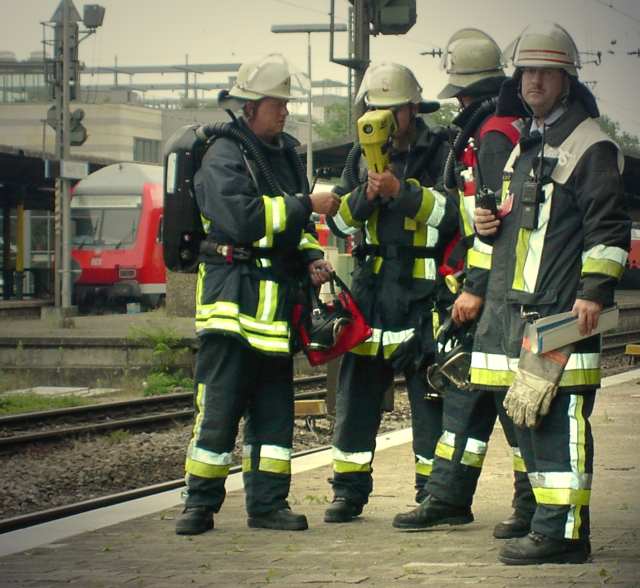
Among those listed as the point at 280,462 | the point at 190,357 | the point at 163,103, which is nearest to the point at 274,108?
the point at 280,462

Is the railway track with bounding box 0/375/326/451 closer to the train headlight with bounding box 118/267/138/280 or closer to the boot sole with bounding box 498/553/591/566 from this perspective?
the boot sole with bounding box 498/553/591/566

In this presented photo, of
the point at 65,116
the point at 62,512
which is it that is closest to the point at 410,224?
the point at 62,512

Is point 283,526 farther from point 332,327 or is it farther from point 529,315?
point 529,315

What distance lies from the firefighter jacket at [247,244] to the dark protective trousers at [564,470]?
1.65 m

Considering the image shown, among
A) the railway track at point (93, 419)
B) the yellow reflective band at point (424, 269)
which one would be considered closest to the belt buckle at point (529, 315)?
the yellow reflective band at point (424, 269)

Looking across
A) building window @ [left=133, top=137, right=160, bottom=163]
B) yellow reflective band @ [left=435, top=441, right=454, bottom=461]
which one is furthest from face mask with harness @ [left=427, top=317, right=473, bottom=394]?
building window @ [left=133, top=137, right=160, bottom=163]

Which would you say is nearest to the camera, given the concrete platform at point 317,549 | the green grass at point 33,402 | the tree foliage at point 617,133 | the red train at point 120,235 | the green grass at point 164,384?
the concrete platform at point 317,549

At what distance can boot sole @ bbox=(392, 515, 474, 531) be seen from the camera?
6805mm

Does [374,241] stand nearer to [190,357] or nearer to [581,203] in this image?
[581,203]

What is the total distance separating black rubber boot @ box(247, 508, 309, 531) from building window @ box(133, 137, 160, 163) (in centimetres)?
9776

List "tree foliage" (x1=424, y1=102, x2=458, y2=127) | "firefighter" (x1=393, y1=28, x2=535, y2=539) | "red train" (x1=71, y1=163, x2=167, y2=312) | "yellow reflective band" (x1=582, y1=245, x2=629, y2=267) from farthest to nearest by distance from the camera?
"red train" (x1=71, y1=163, x2=167, y2=312) < "tree foliage" (x1=424, y1=102, x2=458, y2=127) < "firefighter" (x1=393, y1=28, x2=535, y2=539) < "yellow reflective band" (x1=582, y1=245, x2=629, y2=267)

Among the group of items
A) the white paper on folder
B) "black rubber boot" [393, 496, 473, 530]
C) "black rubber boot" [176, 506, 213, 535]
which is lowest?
"black rubber boot" [176, 506, 213, 535]

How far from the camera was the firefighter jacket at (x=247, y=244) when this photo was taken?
7.00m

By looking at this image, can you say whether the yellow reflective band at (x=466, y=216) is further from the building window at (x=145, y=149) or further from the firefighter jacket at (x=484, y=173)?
the building window at (x=145, y=149)
